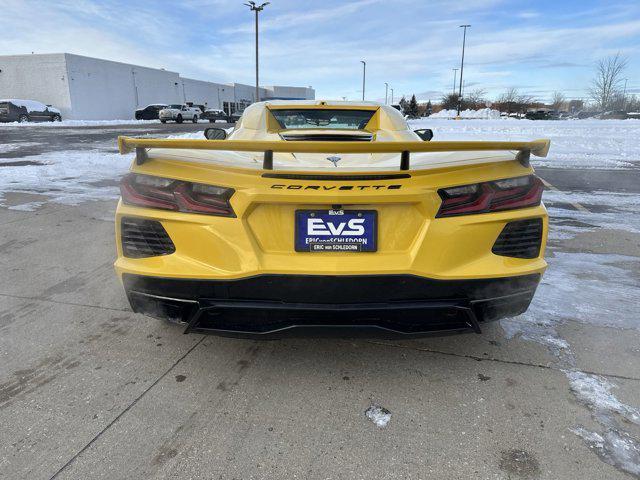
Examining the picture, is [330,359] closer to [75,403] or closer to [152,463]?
[152,463]

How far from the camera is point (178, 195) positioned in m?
2.12

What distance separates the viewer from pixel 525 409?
216 centimetres

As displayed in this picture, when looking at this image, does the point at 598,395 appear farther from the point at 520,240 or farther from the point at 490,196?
the point at 490,196

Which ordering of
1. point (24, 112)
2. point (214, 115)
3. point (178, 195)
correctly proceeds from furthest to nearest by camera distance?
point (214, 115)
point (24, 112)
point (178, 195)

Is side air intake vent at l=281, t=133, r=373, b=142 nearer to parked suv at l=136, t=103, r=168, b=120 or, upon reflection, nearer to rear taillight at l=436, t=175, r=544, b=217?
rear taillight at l=436, t=175, r=544, b=217

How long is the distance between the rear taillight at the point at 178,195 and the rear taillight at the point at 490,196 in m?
0.97

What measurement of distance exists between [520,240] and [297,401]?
131 cm

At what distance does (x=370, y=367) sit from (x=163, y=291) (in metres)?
1.15

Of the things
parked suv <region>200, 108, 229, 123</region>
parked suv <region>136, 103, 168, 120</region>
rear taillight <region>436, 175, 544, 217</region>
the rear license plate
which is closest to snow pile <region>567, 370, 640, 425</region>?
rear taillight <region>436, 175, 544, 217</region>

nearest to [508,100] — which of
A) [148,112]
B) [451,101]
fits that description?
[451,101]

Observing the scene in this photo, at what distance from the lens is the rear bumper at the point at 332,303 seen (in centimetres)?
203

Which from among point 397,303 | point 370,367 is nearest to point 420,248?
point 397,303

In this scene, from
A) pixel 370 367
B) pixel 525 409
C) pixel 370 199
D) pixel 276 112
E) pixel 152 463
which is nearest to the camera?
pixel 152 463

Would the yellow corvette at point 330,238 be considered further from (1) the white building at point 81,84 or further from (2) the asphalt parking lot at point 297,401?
(1) the white building at point 81,84
